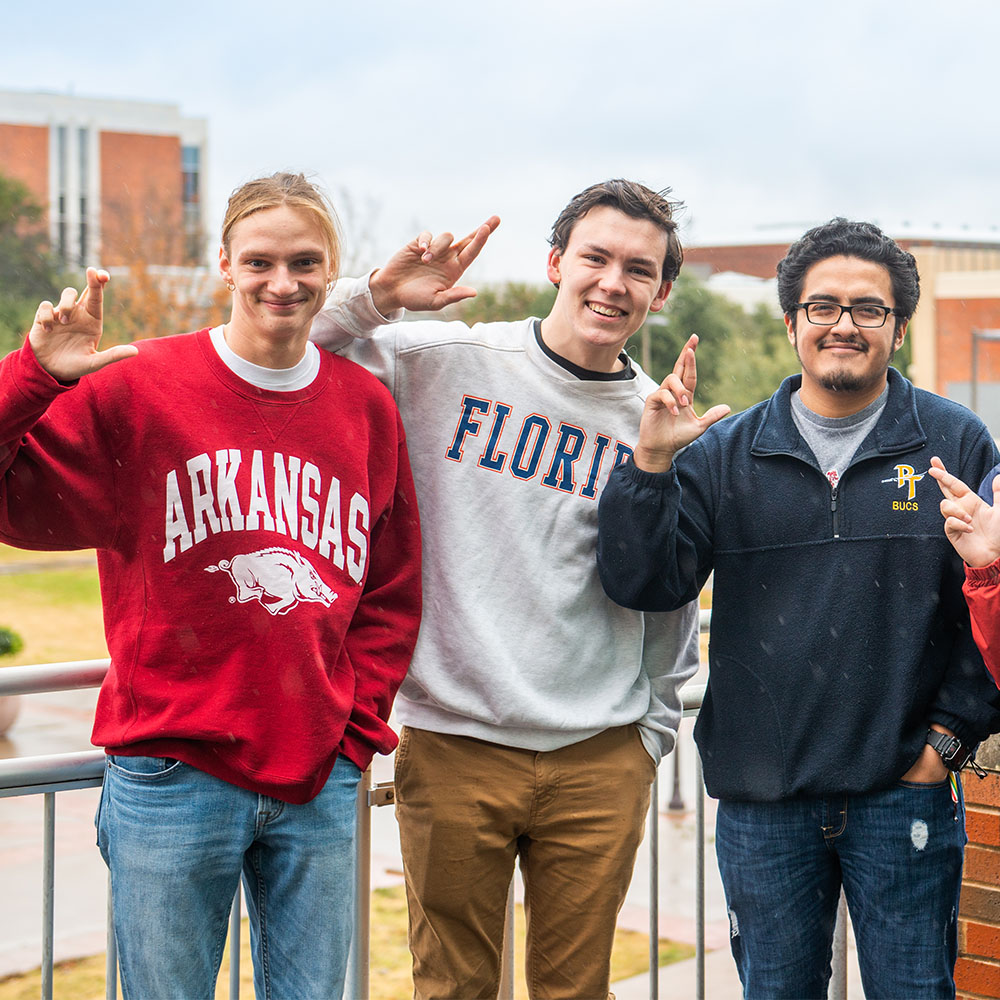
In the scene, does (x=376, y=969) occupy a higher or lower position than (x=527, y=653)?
lower

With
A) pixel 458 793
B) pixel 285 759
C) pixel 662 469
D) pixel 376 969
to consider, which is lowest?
pixel 376 969

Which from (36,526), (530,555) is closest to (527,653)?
(530,555)

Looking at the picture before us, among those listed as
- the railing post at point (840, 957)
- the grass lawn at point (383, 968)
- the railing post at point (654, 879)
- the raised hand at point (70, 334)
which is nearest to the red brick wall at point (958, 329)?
the grass lawn at point (383, 968)

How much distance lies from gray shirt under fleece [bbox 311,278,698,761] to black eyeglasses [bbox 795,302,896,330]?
49 centimetres

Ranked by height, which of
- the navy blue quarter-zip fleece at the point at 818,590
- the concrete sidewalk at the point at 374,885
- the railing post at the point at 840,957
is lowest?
the concrete sidewalk at the point at 374,885

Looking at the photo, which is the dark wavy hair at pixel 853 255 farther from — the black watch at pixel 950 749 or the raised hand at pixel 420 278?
the black watch at pixel 950 749

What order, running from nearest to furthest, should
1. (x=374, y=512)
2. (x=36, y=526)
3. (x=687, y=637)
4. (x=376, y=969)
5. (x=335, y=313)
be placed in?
(x=36, y=526) → (x=374, y=512) → (x=335, y=313) → (x=687, y=637) → (x=376, y=969)

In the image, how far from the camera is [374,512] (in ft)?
8.81

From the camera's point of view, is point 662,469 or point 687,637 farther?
point 687,637

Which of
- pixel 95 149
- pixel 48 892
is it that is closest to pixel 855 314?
pixel 48 892

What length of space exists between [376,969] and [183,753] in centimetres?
430

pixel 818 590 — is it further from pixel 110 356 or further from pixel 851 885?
pixel 110 356

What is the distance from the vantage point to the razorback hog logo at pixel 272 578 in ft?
8.02

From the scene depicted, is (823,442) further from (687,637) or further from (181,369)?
(181,369)
